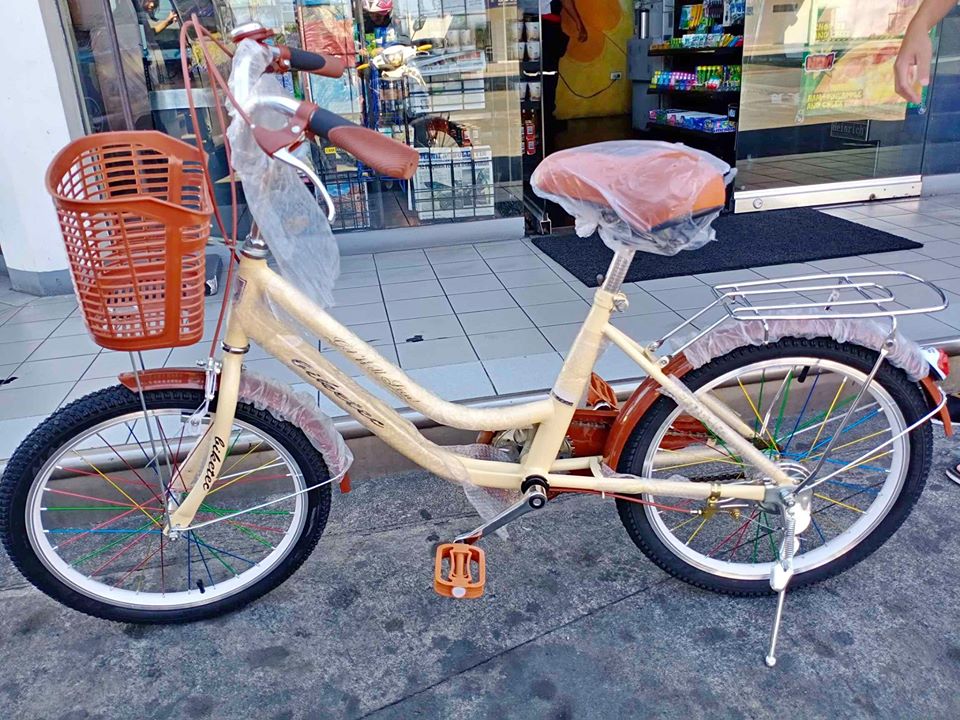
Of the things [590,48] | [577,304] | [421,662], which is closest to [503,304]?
[577,304]

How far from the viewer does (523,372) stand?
9.91ft

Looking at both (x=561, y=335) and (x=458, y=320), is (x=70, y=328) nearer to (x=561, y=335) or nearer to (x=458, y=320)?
(x=458, y=320)

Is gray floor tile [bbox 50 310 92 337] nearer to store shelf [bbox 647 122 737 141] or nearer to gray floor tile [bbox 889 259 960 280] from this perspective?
gray floor tile [bbox 889 259 960 280]

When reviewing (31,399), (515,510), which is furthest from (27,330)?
(515,510)

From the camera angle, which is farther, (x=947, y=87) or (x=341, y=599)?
(x=947, y=87)

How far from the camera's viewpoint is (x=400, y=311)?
3.81 metres

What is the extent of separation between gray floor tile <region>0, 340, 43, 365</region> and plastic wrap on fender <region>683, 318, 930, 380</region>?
3.00 m

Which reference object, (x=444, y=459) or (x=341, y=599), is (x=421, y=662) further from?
(x=444, y=459)

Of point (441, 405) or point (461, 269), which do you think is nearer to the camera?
point (441, 405)

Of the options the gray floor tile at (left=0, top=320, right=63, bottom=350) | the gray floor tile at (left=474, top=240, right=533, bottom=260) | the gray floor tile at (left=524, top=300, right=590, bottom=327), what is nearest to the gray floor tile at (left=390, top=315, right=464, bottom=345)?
the gray floor tile at (left=524, top=300, right=590, bottom=327)

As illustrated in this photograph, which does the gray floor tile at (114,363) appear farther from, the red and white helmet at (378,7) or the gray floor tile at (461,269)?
the red and white helmet at (378,7)

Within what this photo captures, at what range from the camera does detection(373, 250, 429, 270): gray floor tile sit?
464 centimetres

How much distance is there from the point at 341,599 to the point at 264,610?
20cm

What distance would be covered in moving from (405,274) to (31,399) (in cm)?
206
